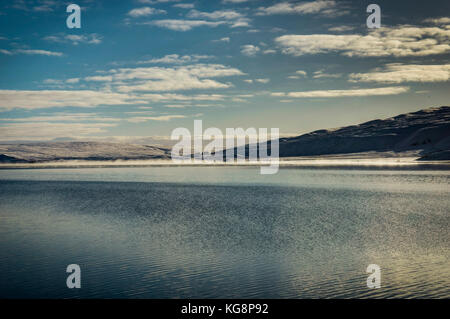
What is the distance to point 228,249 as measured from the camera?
20.7 meters

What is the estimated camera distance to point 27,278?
16.3 m

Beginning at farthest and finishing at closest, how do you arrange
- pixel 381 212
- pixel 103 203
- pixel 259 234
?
pixel 103 203, pixel 381 212, pixel 259 234

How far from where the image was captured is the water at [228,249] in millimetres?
15016

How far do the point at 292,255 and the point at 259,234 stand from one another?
17.2 feet

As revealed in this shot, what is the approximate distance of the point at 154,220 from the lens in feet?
101

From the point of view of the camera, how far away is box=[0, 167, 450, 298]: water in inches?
591
